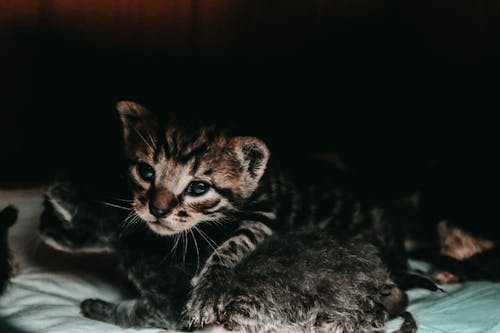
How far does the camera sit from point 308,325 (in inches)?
53.4

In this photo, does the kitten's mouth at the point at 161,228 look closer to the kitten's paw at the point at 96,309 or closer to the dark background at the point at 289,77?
→ the kitten's paw at the point at 96,309

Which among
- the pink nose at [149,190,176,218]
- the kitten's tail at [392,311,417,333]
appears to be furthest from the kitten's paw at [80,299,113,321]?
the kitten's tail at [392,311,417,333]

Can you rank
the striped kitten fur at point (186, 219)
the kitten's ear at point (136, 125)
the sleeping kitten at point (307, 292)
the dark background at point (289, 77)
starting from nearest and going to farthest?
1. the sleeping kitten at point (307, 292)
2. the striped kitten fur at point (186, 219)
3. the kitten's ear at point (136, 125)
4. the dark background at point (289, 77)

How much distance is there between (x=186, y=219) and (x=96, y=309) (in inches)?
14.2

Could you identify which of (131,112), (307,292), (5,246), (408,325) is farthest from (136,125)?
(408,325)

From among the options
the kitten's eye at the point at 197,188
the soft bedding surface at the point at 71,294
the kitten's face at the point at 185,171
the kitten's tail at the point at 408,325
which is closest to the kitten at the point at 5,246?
the soft bedding surface at the point at 71,294

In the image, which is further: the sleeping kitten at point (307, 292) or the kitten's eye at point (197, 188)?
the kitten's eye at point (197, 188)

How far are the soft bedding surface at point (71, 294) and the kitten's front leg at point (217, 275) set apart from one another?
192mm

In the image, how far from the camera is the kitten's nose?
4.75 feet

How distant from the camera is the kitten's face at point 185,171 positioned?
148 centimetres

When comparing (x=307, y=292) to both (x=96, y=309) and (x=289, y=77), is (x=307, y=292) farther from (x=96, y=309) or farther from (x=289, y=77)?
(x=289, y=77)

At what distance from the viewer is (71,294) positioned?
5.51 feet

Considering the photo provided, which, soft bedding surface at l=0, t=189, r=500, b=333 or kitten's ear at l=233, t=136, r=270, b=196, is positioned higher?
kitten's ear at l=233, t=136, r=270, b=196

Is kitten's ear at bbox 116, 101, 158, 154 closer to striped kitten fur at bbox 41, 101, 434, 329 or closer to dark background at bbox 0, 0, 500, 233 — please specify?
striped kitten fur at bbox 41, 101, 434, 329
